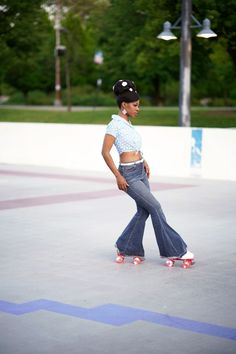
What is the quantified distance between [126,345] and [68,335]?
0.47m

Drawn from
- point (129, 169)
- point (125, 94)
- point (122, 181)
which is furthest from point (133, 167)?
point (125, 94)

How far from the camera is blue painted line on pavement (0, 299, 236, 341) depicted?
650 centimetres

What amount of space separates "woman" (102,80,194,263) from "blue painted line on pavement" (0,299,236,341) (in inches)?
66.7

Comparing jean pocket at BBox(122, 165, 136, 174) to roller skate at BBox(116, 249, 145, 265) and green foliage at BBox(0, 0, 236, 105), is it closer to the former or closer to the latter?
roller skate at BBox(116, 249, 145, 265)

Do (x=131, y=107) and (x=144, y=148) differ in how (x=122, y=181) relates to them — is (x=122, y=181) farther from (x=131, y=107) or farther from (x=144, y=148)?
(x=144, y=148)

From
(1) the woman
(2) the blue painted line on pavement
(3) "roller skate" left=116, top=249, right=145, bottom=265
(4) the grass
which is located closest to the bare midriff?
(1) the woman

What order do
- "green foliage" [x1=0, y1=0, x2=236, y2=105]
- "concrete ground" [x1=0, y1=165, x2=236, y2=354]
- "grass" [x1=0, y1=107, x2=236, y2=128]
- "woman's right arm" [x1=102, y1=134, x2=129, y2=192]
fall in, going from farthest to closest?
"grass" [x1=0, y1=107, x2=236, y2=128], "green foliage" [x1=0, y1=0, x2=236, y2=105], "woman's right arm" [x1=102, y1=134, x2=129, y2=192], "concrete ground" [x1=0, y1=165, x2=236, y2=354]

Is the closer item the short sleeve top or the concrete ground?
the concrete ground

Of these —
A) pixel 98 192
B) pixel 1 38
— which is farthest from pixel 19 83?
pixel 98 192

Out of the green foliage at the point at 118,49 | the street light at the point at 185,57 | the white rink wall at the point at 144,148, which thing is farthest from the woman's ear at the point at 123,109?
the green foliage at the point at 118,49

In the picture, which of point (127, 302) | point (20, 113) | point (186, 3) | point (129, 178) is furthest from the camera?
point (20, 113)

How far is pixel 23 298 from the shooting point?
750 cm

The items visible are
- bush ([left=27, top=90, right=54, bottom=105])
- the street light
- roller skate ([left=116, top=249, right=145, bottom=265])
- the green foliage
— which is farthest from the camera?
bush ([left=27, top=90, right=54, bottom=105])

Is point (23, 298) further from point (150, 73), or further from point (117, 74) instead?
point (117, 74)
